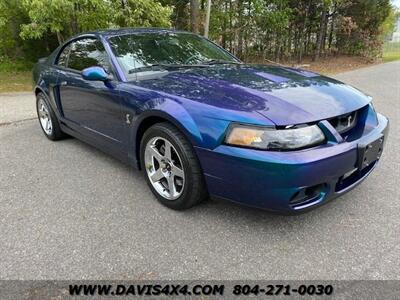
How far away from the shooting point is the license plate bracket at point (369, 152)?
7.99ft

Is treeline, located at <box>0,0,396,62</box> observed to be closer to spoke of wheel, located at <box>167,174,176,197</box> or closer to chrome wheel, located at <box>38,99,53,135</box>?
chrome wheel, located at <box>38,99,53,135</box>

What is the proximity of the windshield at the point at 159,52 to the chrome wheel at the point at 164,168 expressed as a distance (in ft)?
2.52

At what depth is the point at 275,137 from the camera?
2223 mm

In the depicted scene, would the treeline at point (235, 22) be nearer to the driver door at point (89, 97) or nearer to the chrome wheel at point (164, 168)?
the driver door at point (89, 97)

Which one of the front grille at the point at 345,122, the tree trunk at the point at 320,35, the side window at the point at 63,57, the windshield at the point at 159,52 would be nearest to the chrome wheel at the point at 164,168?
the windshield at the point at 159,52

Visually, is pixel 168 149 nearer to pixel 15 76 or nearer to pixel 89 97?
pixel 89 97

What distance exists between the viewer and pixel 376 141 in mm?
2609

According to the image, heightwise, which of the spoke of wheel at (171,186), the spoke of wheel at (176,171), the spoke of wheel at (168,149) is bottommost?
the spoke of wheel at (171,186)

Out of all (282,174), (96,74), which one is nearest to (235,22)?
(96,74)

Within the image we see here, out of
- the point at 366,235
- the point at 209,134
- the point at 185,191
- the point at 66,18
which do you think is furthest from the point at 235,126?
the point at 66,18

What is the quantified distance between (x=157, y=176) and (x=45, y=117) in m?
2.81

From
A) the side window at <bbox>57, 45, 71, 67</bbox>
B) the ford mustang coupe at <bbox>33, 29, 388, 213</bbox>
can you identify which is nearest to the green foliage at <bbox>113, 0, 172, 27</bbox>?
the side window at <bbox>57, 45, 71, 67</bbox>

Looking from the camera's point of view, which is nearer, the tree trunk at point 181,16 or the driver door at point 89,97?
the driver door at point 89,97

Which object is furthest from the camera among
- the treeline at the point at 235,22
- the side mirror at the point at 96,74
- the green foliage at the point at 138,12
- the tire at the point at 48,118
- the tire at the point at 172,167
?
the treeline at the point at 235,22
